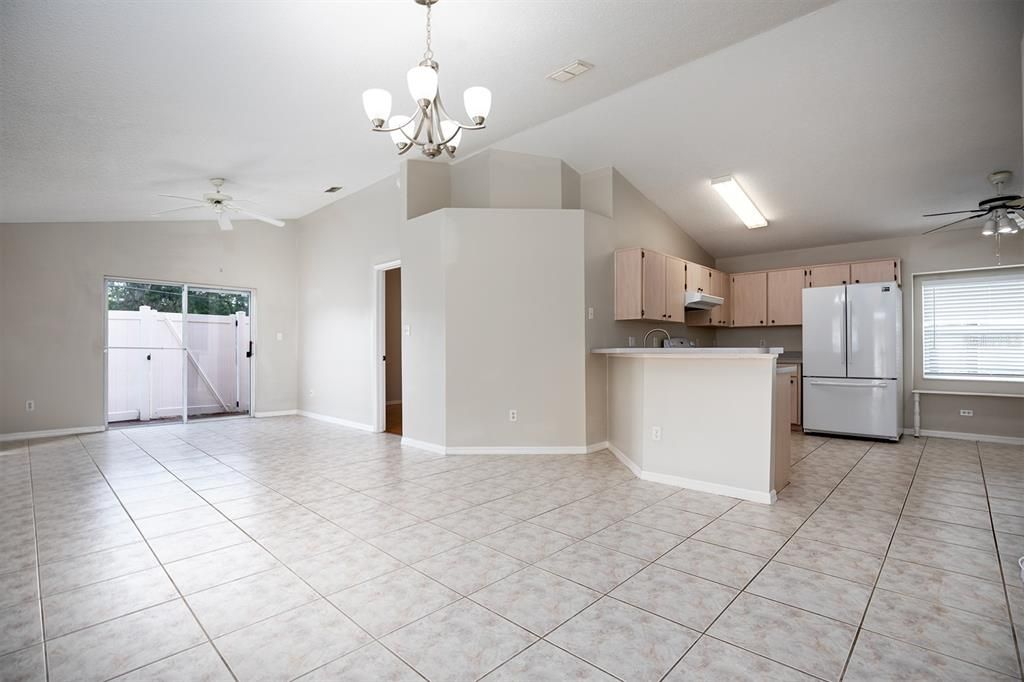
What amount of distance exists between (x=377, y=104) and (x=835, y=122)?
12.6 ft

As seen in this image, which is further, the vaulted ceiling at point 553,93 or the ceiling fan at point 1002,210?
the ceiling fan at point 1002,210

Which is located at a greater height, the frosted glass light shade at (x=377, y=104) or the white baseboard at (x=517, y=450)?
the frosted glass light shade at (x=377, y=104)

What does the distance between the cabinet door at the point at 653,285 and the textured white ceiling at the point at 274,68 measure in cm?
113

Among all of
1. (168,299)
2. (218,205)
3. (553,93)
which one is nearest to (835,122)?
(553,93)

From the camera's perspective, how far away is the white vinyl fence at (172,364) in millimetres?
6668

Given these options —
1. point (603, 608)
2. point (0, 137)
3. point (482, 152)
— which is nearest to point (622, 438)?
point (603, 608)

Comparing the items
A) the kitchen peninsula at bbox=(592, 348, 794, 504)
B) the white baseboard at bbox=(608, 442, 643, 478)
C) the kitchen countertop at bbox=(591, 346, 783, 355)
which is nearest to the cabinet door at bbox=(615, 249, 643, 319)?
the kitchen countertop at bbox=(591, 346, 783, 355)

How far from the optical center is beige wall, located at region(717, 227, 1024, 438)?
5.59m

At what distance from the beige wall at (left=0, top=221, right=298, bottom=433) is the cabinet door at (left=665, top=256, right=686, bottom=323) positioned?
635cm

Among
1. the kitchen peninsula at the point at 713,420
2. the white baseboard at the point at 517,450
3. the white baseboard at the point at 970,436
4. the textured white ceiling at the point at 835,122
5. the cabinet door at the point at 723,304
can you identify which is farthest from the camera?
the cabinet door at the point at 723,304

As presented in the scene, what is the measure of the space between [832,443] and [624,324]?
108 inches

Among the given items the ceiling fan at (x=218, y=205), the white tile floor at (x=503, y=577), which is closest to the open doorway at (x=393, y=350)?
the ceiling fan at (x=218, y=205)

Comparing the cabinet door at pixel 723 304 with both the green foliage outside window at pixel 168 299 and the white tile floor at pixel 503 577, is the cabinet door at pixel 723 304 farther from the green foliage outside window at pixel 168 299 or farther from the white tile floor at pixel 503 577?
the green foliage outside window at pixel 168 299

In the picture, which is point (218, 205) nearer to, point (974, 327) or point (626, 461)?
point (626, 461)
